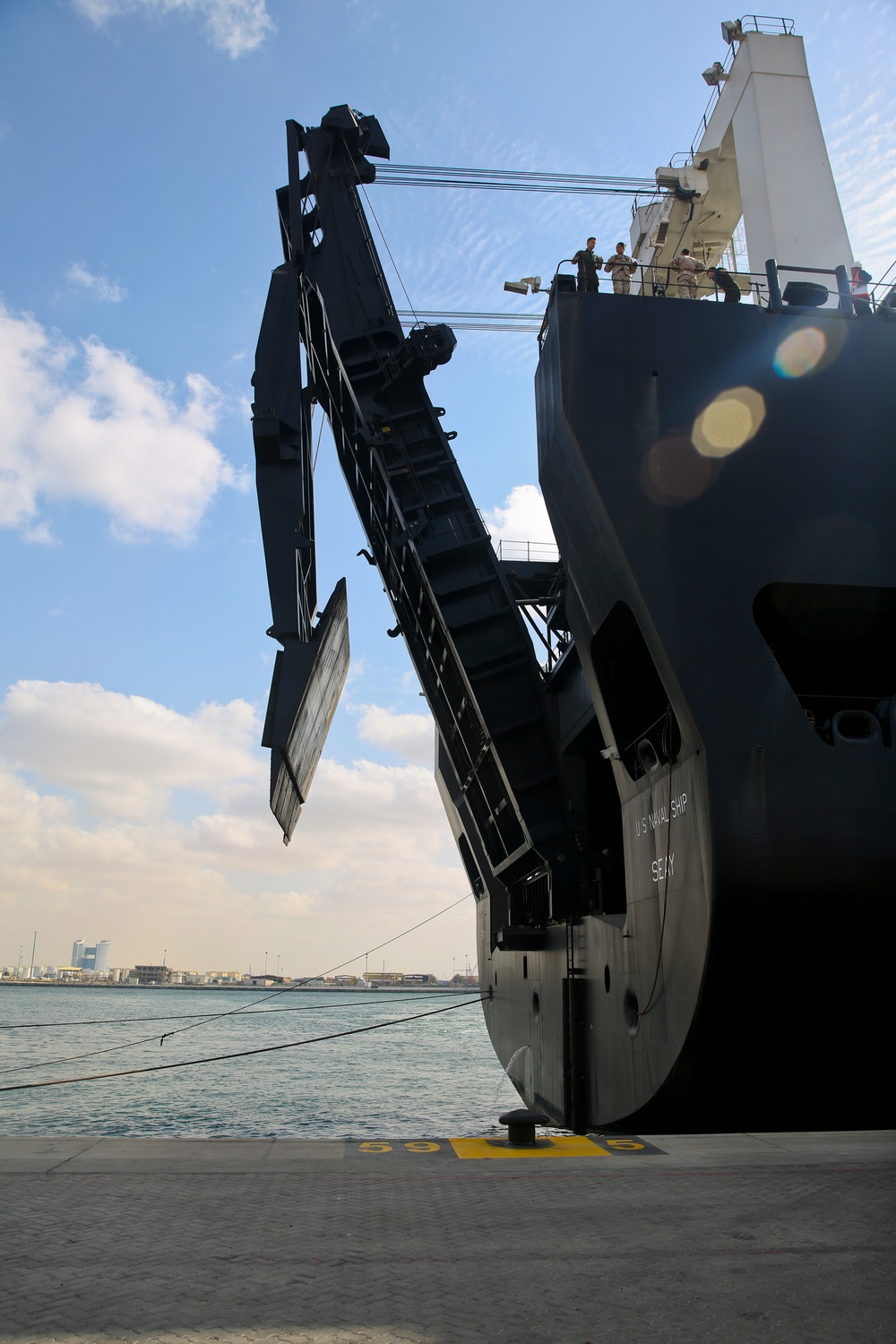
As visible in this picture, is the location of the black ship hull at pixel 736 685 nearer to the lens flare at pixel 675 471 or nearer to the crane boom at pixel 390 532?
the lens flare at pixel 675 471

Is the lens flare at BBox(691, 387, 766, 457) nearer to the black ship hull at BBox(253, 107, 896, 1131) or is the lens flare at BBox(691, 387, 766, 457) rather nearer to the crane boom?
the black ship hull at BBox(253, 107, 896, 1131)

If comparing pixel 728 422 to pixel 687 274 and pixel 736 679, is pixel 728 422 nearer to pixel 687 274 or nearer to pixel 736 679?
pixel 736 679

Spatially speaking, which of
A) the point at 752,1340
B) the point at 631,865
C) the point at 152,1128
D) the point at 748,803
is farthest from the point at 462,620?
the point at 152,1128

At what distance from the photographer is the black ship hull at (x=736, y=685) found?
26.9ft

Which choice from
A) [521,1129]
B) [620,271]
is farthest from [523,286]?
[521,1129]

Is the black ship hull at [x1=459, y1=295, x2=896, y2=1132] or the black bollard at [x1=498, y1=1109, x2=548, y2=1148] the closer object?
the black bollard at [x1=498, y1=1109, x2=548, y2=1148]

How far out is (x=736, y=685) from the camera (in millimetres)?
8570

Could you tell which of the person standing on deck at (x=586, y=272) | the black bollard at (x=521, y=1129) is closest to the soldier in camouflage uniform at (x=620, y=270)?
the person standing on deck at (x=586, y=272)

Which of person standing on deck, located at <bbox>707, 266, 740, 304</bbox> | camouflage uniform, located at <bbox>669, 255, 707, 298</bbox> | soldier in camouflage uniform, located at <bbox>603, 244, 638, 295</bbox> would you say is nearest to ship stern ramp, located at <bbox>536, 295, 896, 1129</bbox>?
person standing on deck, located at <bbox>707, 266, 740, 304</bbox>

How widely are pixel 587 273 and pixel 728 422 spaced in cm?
281

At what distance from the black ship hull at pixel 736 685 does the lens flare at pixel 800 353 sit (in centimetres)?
4

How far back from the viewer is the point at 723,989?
26.9 feet

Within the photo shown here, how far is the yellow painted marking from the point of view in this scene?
22.8 ft

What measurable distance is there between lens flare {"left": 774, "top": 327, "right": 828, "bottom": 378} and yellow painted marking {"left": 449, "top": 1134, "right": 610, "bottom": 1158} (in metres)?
7.76
